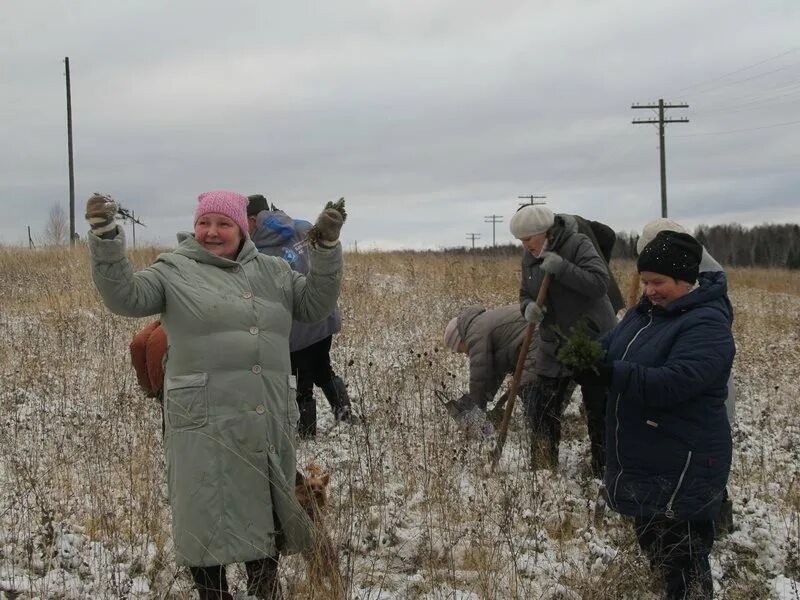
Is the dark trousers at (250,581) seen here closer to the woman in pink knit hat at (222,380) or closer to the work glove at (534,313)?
the woman in pink knit hat at (222,380)

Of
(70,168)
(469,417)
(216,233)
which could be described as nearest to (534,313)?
(469,417)

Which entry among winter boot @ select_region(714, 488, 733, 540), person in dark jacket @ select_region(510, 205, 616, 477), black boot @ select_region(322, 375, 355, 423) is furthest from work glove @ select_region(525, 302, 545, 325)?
black boot @ select_region(322, 375, 355, 423)

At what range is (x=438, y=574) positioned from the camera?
3.23 m

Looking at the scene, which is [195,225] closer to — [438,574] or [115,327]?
[438,574]

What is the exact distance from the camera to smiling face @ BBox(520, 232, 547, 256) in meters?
4.49

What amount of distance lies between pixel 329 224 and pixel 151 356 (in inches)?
52.8

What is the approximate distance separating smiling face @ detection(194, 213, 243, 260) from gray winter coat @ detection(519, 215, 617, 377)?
225cm

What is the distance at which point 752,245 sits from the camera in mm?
72438

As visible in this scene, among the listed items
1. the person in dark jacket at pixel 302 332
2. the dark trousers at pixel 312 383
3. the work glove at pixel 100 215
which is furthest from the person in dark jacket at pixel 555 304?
the work glove at pixel 100 215

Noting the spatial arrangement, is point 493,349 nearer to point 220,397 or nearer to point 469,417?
point 469,417

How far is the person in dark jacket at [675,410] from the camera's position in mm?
2740

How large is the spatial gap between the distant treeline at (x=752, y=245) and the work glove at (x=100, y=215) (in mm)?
61806

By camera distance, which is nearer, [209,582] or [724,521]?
[209,582]

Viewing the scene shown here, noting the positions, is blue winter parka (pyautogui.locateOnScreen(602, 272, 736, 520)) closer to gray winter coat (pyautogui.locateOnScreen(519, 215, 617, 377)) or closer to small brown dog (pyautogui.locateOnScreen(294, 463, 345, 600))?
small brown dog (pyautogui.locateOnScreen(294, 463, 345, 600))
